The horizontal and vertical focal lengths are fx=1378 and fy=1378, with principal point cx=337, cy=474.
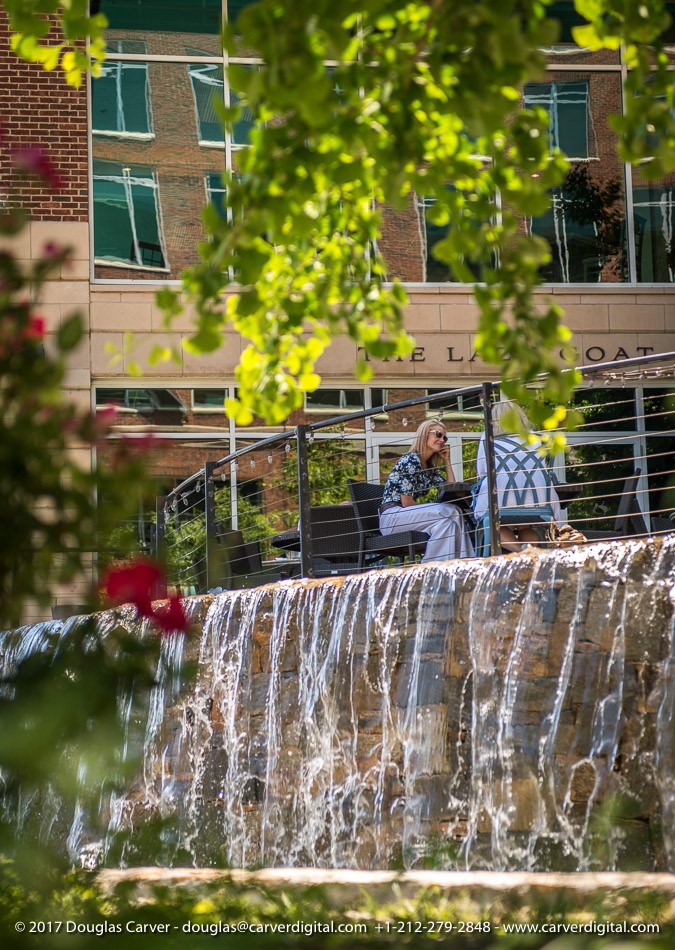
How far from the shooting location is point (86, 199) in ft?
52.2

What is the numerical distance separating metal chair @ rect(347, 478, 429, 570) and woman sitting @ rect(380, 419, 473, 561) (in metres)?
0.06

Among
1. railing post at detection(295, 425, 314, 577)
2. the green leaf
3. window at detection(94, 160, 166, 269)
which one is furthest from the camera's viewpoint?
window at detection(94, 160, 166, 269)

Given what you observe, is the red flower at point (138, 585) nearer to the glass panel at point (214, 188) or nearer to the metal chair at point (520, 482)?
the metal chair at point (520, 482)

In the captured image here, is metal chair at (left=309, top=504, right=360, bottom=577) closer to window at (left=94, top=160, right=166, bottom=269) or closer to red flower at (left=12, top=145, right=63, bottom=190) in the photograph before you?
window at (left=94, top=160, right=166, bottom=269)

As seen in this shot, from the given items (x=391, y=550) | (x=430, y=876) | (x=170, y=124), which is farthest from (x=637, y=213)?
(x=430, y=876)

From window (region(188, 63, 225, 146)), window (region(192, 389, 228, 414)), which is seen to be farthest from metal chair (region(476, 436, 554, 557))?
window (region(188, 63, 225, 146))

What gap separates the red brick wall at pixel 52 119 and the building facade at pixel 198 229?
2cm

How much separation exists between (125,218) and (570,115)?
5.45m

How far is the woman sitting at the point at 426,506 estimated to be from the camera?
9.39 meters

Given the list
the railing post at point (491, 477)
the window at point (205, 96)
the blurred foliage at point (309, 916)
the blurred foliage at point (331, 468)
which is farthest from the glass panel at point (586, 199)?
→ the blurred foliage at point (309, 916)

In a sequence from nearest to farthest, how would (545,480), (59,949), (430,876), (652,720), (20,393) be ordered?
1. (59,949)
2. (20,393)
3. (430,876)
4. (652,720)
5. (545,480)

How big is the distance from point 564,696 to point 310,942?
5.26 m

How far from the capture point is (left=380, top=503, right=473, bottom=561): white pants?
9.37 meters

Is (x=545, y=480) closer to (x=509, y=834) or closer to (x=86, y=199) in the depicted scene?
(x=509, y=834)
